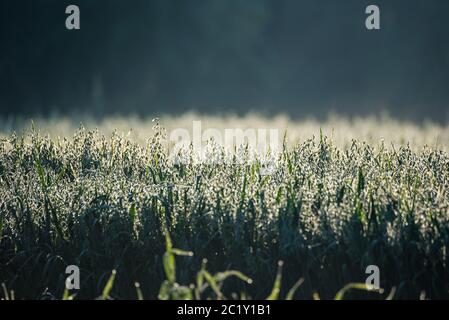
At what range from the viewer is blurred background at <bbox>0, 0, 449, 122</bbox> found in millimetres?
25953

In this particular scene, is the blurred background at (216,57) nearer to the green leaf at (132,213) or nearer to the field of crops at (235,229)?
the field of crops at (235,229)

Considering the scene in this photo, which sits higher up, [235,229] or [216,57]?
[216,57]

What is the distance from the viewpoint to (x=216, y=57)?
28.5m

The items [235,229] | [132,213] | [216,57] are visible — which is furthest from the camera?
[216,57]

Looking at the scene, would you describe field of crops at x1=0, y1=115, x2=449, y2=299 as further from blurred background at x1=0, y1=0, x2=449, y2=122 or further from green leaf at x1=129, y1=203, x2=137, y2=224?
blurred background at x1=0, y1=0, x2=449, y2=122

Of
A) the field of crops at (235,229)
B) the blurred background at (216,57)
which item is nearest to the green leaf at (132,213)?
the field of crops at (235,229)

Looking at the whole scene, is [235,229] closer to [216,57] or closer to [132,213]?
[132,213]

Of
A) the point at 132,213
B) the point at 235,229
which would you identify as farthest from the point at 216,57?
the point at 235,229

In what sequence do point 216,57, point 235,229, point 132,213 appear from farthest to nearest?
1. point 216,57
2. point 132,213
3. point 235,229

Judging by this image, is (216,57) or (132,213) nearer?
(132,213)

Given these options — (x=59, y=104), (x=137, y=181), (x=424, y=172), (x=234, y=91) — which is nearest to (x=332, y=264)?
(x=424, y=172)

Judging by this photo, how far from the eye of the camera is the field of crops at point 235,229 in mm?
3650

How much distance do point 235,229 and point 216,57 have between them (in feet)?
82.7

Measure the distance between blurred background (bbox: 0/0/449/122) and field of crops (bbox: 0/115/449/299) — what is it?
20.3 m
